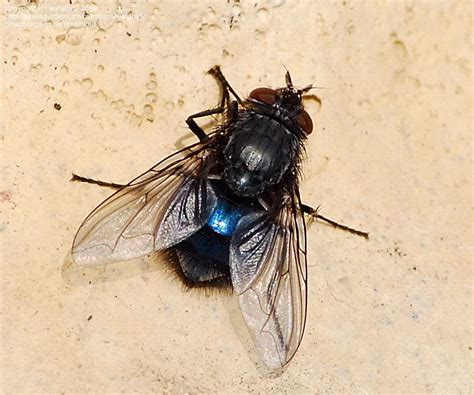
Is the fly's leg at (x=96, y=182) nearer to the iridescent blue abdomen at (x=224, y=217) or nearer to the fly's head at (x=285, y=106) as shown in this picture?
the iridescent blue abdomen at (x=224, y=217)

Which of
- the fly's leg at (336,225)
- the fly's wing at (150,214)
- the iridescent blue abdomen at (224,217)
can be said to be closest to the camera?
the fly's wing at (150,214)

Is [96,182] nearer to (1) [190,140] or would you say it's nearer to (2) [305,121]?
(1) [190,140]

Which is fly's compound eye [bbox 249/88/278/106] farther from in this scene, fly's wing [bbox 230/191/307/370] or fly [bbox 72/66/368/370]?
fly's wing [bbox 230/191/307/370]

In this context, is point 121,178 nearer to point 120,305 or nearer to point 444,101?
point 120,305

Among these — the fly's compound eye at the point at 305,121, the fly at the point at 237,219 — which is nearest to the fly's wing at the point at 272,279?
the fly at the point at 237,219

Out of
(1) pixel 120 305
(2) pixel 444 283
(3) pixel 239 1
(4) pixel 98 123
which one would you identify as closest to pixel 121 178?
Answer: (4) pixel 98 123

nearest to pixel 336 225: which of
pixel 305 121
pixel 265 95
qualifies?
pixel 305 121

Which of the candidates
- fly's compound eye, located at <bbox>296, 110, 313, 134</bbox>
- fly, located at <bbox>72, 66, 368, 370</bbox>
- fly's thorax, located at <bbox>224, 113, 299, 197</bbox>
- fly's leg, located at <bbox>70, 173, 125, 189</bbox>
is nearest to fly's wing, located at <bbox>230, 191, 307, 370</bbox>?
fly, located at <bbox>72, 66, 368, 370</bbox>

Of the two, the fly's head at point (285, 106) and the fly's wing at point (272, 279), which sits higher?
the fly's head at point (285, 106)
